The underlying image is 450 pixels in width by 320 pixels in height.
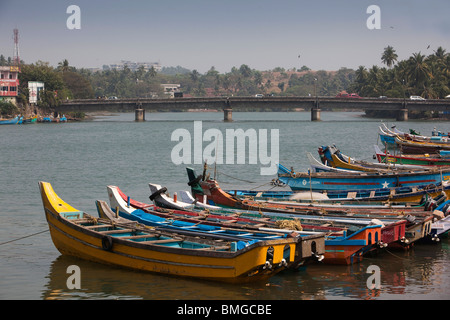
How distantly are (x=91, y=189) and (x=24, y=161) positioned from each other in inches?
835

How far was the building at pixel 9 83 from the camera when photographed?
127188 mm

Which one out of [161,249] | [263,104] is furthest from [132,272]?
[263,104]

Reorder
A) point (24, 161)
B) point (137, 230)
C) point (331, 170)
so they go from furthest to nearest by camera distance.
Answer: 1. point (24, 161)
2. point (331, 170)
3. point (137, 230)

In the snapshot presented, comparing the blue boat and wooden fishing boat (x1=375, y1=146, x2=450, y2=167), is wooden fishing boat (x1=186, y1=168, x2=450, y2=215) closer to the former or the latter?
the blue boat

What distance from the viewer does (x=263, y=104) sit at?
5157 inches

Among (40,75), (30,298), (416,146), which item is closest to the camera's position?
(30,298)

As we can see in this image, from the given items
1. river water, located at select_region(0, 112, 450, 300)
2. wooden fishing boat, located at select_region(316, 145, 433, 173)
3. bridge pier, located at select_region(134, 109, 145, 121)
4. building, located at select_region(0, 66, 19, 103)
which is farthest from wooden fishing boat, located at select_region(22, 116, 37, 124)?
wooden fishing boat, located at select_region(316, 145, 433, 173)

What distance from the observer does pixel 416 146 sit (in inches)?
1960

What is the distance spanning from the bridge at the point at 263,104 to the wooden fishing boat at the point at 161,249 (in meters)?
108

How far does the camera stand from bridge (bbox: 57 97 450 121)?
419 feet

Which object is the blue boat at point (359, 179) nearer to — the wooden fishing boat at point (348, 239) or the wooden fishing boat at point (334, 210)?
the wooden fishing boat at point (334, 210)

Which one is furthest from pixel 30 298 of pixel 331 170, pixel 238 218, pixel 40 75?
pixel 40 75

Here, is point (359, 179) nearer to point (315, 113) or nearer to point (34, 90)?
point (315, 113)

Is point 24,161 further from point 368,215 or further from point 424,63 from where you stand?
point 424,63
